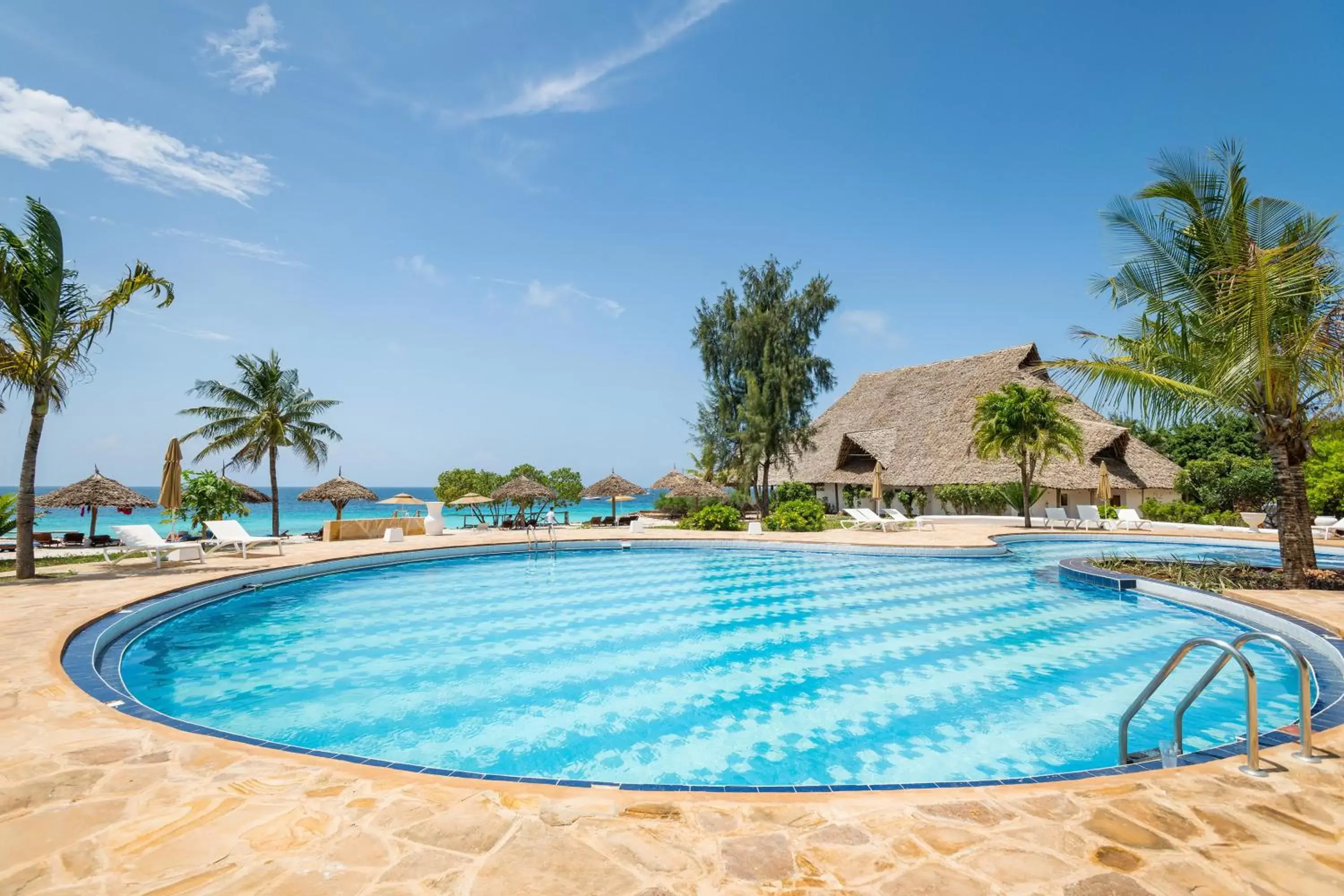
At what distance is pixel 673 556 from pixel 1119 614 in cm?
927

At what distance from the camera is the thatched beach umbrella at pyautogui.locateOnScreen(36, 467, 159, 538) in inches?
665

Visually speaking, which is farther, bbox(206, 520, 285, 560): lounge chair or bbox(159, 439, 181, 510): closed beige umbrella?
bbox(206, 520, 285, 560): lounge chair

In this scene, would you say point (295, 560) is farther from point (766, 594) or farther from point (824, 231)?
point (824, 231)

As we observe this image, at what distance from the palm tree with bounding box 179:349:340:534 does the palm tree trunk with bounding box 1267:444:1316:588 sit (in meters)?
23.8

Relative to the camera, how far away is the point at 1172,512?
2289 centimetres

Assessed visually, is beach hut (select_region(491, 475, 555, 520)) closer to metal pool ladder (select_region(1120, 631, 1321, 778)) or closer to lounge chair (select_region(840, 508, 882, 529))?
lounge chair (select_region(840, 508, 882, 529))

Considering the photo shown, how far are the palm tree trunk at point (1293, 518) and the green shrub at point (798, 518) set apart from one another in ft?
39.3

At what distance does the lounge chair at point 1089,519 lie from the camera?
20734 mm

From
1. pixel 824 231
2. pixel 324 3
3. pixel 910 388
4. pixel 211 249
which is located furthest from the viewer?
pixel 910 388

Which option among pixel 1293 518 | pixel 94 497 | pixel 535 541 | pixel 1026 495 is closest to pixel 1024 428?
pixel 1026 495

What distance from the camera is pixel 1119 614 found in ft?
29.4

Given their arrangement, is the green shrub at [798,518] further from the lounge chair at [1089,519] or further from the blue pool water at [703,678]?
the blue pool water at [703,678]

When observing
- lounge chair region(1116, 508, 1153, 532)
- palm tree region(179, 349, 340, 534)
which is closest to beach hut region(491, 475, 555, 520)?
palm tree region(179, 349, 340, 534)

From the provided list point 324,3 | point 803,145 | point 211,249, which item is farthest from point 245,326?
point 803,145
